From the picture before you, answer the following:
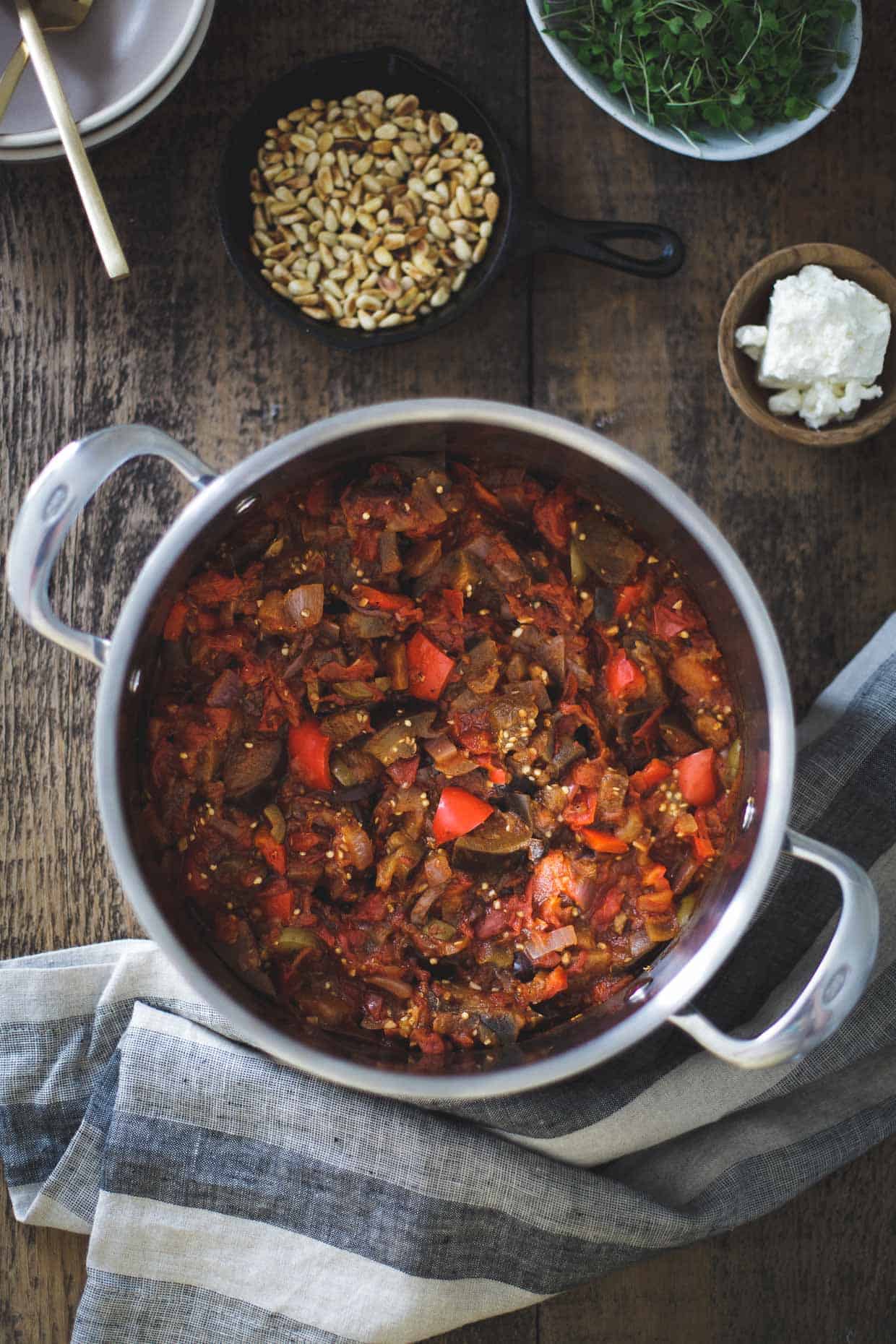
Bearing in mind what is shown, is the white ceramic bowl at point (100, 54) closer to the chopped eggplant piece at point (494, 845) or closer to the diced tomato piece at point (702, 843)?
the chopped eggplant piece at point (494, 845)

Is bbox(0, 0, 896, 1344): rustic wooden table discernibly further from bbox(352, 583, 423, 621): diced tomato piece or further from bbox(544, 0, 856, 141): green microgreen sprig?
bbox(352, 583, 423, 621): diced tomato piece

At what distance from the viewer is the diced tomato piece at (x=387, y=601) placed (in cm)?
149

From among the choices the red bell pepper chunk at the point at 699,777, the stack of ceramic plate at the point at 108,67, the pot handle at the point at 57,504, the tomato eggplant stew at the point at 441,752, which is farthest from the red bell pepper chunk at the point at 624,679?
the stack of ceramic plate at the point at 108,67

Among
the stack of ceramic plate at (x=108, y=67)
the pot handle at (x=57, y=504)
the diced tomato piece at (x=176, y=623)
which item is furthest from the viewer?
the stack of ceramic plate at (x=108, y=67)

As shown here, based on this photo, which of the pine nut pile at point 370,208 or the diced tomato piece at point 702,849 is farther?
the pine nut pile at point 370,208

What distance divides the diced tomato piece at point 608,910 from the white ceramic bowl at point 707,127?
0.98m

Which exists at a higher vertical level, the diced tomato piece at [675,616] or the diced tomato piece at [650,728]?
the diced tomato piece at [675,616]

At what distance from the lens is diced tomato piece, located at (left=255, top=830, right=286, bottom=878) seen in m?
1.51

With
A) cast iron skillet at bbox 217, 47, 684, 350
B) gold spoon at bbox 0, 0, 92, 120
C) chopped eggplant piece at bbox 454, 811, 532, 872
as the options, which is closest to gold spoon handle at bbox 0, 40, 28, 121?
gold spoon at bbox 0, 0, 92, 120

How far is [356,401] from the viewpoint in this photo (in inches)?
64.6

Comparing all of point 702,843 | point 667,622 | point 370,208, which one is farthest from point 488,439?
point 702,843

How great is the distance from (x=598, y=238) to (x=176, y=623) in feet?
2.49

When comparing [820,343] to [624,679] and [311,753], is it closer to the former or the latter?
[624,679]

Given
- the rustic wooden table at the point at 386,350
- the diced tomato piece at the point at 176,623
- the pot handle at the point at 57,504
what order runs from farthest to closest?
the rustic wooden table at the point at 386,350 → the diced tomato piece at the point at 176,623 → the pot handle at the point at 57,504
